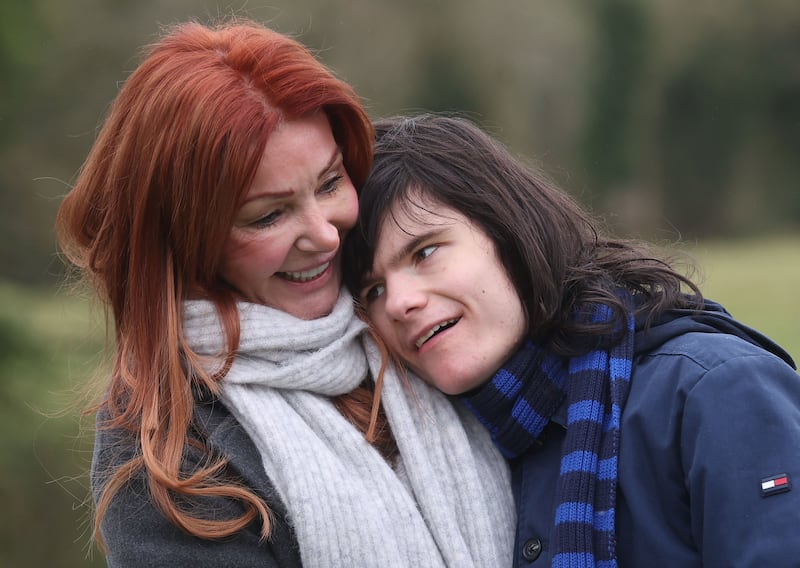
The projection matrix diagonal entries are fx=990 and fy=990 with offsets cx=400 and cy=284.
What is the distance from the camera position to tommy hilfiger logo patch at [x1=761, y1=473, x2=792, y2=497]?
1.80 meters

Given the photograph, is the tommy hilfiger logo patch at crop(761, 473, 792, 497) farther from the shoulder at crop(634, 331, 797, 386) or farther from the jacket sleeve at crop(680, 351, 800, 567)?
the shoulder at crop(634, 331, 797, 386)

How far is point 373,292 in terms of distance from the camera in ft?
8.21

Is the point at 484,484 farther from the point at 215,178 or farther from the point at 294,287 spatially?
the point at 215,178

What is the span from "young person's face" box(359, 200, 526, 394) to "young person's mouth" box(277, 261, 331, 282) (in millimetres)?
149

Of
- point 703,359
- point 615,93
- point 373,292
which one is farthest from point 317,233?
point 615,93

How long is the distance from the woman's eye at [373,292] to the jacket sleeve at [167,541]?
596 mm

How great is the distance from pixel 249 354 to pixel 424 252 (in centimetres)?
47

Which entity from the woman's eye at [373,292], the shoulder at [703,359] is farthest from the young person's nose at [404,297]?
the shoulder at [703,359]

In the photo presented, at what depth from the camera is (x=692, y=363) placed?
2.04 m

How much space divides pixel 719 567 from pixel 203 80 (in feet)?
4.82

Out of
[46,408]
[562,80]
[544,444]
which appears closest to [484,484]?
[544,444]

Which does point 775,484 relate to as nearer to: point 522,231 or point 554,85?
point 522,231

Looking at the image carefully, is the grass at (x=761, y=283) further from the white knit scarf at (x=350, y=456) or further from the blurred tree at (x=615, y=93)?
the white knit scarf at (x=350, y=456)

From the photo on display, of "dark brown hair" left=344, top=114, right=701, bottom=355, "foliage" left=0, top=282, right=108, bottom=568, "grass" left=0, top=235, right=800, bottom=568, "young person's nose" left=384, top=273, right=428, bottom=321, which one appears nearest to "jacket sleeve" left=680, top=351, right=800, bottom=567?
"dark brown hair" left=344, top=114, right=701, bottom=355
